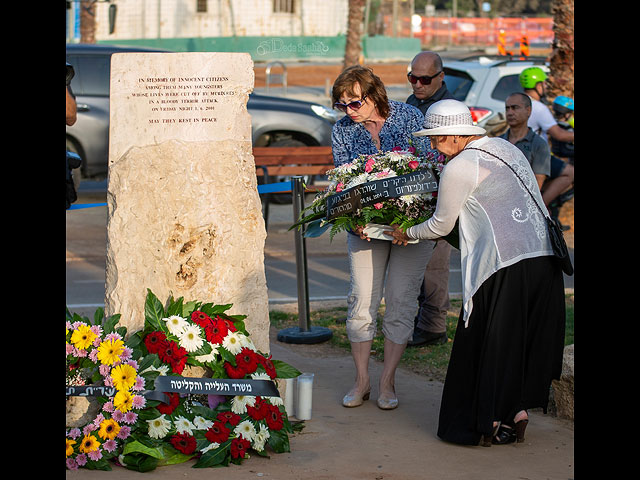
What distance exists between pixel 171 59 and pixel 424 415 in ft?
8.24

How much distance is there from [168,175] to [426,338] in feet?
9.18

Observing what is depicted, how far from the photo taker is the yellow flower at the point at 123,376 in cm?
477

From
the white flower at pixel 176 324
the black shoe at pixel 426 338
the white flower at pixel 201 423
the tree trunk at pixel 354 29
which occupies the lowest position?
the black shoe at pixel 426 338

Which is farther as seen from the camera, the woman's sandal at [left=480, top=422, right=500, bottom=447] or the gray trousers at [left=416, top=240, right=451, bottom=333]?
the gray trousers at [left=416, top=240, right=451, bottom=333]

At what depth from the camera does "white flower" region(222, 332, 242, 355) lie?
5137 millimetres

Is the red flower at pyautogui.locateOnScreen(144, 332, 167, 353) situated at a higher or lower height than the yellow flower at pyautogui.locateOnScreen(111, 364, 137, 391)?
higher

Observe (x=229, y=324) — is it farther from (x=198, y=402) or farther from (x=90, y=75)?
(x=90, y=75)

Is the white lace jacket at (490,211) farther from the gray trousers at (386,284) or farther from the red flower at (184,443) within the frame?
the red flower at (184,443)

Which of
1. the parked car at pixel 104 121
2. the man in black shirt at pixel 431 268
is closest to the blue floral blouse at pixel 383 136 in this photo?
the man in black shirt at pixel 431 268

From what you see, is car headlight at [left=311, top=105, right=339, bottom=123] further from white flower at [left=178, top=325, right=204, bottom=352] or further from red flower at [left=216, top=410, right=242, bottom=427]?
red flower at [left=216, top=410, right=242, bottom=427]

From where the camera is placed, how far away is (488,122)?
15.5m

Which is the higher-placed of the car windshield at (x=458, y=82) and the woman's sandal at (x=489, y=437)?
the car windshield at (x=458, y=82)

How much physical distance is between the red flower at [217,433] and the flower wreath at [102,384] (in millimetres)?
364

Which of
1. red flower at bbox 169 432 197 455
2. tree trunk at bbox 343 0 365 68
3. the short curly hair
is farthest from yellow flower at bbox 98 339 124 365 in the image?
tree trunk at bbox 343 0 365 68
